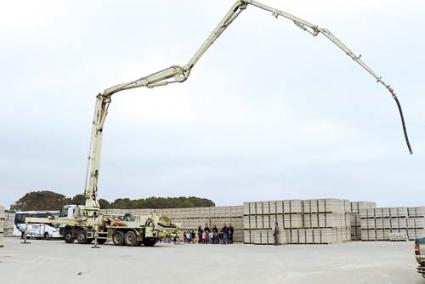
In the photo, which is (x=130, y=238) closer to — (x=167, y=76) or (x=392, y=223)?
(x=167, y=76)

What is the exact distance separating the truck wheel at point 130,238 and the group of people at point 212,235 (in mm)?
7879

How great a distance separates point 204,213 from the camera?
38344 mm

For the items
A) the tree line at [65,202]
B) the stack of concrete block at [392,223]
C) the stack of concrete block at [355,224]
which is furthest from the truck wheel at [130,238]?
the tree line at [65,202]

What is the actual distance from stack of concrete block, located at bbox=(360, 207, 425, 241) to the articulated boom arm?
49.0 ft

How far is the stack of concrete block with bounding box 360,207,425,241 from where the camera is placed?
31422mm

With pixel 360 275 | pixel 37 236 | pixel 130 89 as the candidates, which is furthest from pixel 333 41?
pixel 37 236

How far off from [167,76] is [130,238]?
9.39 meters

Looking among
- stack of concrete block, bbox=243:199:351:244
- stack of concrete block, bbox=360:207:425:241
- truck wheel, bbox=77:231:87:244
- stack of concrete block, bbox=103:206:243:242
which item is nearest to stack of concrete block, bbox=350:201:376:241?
stack of concrete block, bbox=243:199:351:244

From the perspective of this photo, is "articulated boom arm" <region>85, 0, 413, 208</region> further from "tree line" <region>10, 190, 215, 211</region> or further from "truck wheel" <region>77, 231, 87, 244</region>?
"tree line" <region>10, 190, 215, 211</region>

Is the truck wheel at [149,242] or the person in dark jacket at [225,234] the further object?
the person in dark jacket at [225,234]

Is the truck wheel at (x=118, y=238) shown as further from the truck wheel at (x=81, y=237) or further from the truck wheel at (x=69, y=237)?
the truck wheel at (x=69, y=237)

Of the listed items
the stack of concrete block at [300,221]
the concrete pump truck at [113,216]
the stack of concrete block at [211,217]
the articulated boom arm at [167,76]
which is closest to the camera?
the articulated boom arm at [167,76]

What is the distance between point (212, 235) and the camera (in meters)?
35.8

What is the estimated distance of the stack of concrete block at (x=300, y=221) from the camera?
31359 mm
